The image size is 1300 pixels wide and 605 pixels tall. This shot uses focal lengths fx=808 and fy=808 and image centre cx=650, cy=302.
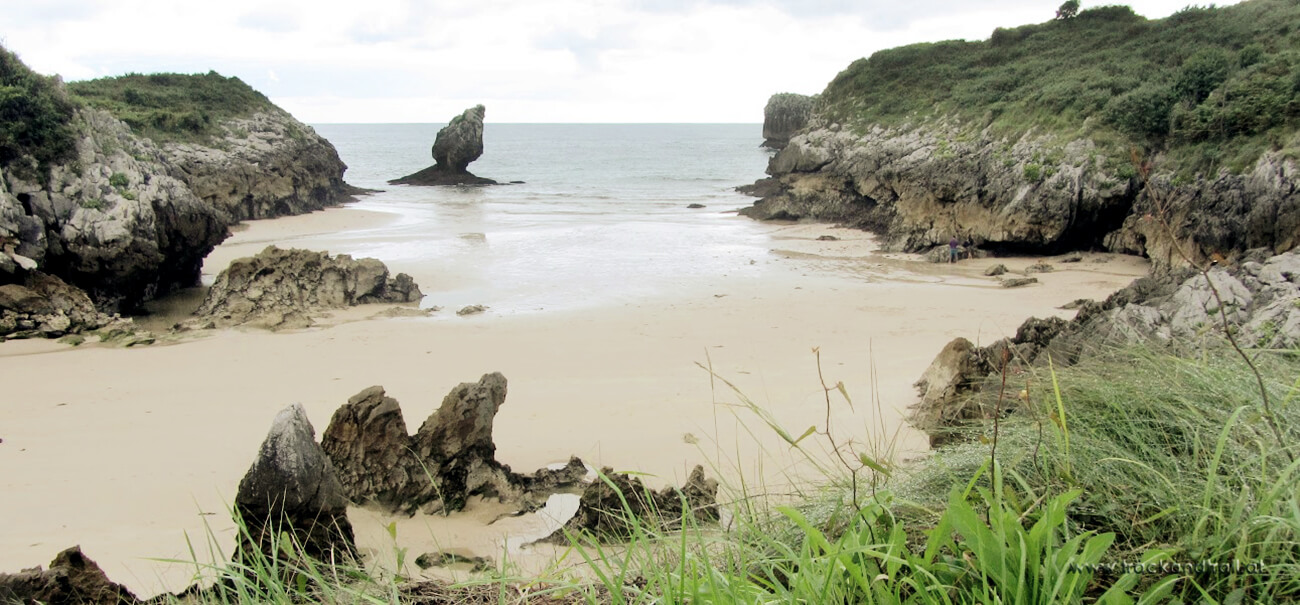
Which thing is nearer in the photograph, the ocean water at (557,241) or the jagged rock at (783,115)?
the ocean water at (557,241)

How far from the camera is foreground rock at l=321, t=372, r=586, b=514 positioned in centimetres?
583

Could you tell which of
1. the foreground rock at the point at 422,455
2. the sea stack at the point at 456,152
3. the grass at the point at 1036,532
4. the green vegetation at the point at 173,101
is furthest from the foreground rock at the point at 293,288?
the sea stack at the point at 456,152

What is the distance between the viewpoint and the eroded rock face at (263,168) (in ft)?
99.1

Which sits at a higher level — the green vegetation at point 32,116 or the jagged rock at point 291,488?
the green vegetation at point 32,116

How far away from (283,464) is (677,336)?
9.14m

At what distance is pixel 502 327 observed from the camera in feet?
44.5

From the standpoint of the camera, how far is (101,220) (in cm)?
1357

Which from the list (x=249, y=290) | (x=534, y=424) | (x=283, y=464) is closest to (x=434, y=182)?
(x=249, y=290)

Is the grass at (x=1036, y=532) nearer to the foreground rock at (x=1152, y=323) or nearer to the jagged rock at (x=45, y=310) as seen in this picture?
the foreground rock at (x=1152, y=323)

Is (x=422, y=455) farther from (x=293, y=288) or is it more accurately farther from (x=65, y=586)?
(x=293, y=288)

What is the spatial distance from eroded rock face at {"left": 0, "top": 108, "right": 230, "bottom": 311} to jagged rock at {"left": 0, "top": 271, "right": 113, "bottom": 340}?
0.31 m

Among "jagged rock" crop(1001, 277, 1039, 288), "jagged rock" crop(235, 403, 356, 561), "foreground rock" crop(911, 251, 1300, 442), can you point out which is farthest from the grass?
"jagged rock" crop(1001, 277, 1039, 288)

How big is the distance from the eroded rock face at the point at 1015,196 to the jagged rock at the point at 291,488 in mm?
10344

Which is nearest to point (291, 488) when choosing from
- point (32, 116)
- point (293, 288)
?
point (293, 288)
